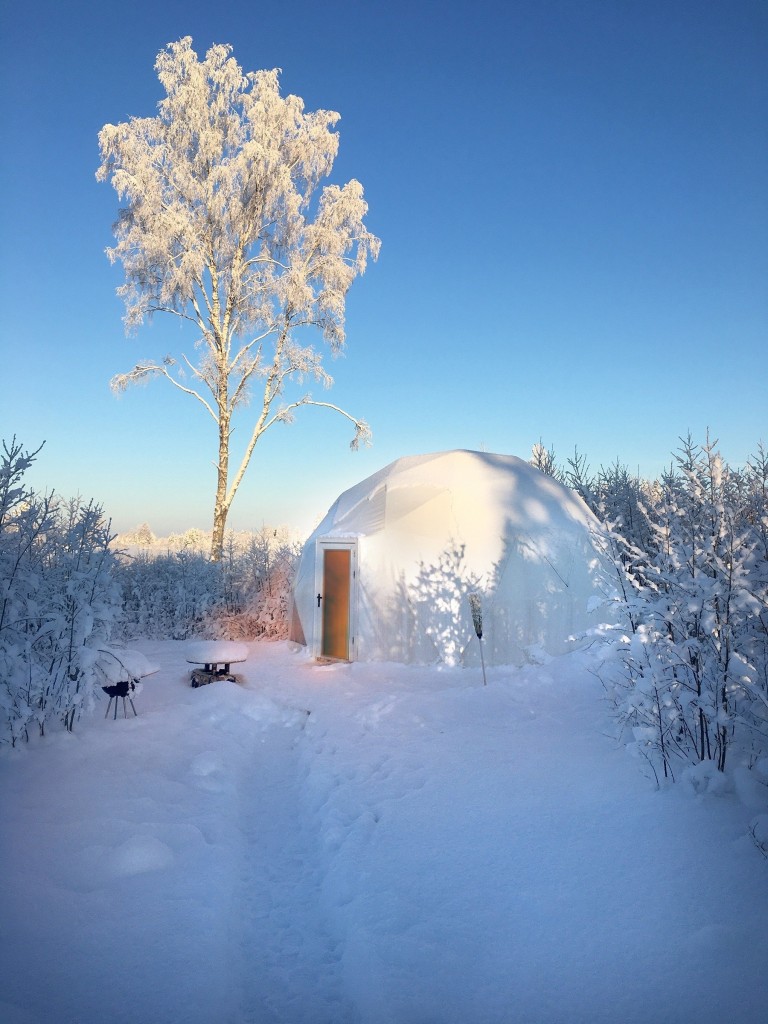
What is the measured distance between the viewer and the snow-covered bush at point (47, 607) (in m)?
4.49

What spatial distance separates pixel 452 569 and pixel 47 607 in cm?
552

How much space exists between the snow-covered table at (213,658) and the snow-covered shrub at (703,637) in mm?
5620

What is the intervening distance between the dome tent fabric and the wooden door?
0.7 inches

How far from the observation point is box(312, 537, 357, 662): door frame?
30.0 feet

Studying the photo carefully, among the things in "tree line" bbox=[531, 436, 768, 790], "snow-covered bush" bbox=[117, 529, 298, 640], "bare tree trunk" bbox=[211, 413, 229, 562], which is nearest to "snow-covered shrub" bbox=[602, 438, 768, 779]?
"tree line" bbox=[531, 436, 768, 790]

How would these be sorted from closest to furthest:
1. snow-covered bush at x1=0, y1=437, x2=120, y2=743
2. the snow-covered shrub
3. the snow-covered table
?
the snow-covered shrub, snow-covered bush at x1=0, y1=437, x2=120, y2=743, the snow-covered table

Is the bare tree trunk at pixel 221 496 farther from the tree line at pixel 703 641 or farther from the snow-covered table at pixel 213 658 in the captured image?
the tree line at pixel 703 641

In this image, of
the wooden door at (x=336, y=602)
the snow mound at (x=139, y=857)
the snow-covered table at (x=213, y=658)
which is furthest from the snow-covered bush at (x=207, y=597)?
the snow mound at (x=139, y=857)

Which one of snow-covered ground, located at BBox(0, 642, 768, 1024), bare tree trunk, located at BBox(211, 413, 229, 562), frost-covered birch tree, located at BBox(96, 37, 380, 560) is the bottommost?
snow-covered ground, located at BBox(0, 642, 768, 1024)

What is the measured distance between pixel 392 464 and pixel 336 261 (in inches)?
269

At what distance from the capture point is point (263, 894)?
3285mm

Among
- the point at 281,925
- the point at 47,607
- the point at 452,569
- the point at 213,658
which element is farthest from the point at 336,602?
the point at 281,925

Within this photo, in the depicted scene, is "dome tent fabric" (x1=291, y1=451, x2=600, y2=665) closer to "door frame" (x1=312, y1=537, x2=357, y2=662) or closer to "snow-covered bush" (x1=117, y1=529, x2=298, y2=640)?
"door frame" (x1=312, y1=537, x2=357, y2=662)

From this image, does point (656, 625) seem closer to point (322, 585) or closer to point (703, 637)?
A: point (703, 637)
